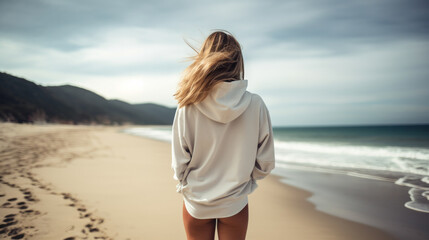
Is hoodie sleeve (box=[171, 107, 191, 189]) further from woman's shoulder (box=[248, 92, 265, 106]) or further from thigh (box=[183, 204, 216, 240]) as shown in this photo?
woman's shoulder (box=[248, 92, 265, 106])

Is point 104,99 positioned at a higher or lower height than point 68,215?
higher

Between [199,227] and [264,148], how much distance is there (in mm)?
567

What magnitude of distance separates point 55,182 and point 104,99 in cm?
10716

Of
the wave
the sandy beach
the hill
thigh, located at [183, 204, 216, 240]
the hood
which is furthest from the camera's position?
the hill

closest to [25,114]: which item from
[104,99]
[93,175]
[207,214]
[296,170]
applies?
[93,175]

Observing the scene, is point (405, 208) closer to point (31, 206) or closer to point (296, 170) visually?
point (296, 170)

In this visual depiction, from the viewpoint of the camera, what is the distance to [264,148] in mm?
1325

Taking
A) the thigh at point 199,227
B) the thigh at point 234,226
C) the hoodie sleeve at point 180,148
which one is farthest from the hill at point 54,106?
the thigh at point 234,226

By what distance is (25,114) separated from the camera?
39.6 m

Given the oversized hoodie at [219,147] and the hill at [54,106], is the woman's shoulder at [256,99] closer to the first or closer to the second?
the oversized hoodie at [219,147]

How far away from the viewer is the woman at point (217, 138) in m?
1.14

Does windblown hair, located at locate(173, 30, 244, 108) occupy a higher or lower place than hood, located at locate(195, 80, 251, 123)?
higher

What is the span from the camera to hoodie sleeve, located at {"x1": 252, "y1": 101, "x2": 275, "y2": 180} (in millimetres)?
1260

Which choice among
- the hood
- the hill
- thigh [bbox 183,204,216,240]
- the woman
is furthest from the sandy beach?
the hill
